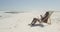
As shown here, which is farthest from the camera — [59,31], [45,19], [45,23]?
[45,23]

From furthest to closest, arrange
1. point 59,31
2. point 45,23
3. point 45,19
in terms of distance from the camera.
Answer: point 45,23 → point 45,19 → point 59,31

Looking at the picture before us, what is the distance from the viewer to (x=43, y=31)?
8.77 m

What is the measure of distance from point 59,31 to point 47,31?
85cm

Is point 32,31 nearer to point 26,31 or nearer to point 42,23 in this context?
point 26,31

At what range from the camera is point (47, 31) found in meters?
8.70

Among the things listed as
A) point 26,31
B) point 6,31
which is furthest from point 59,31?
point 6,31

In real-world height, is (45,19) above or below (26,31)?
above

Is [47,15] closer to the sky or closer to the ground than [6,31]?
closer to the sky

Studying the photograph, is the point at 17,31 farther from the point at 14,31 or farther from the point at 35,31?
the point at 35,31

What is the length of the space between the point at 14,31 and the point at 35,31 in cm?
153

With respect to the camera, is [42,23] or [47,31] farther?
[42,23]

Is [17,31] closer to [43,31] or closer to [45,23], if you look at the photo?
[43,31]

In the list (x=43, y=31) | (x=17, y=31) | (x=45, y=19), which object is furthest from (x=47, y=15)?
(x=17, y=31)

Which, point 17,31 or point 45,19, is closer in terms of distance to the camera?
point 17,31
